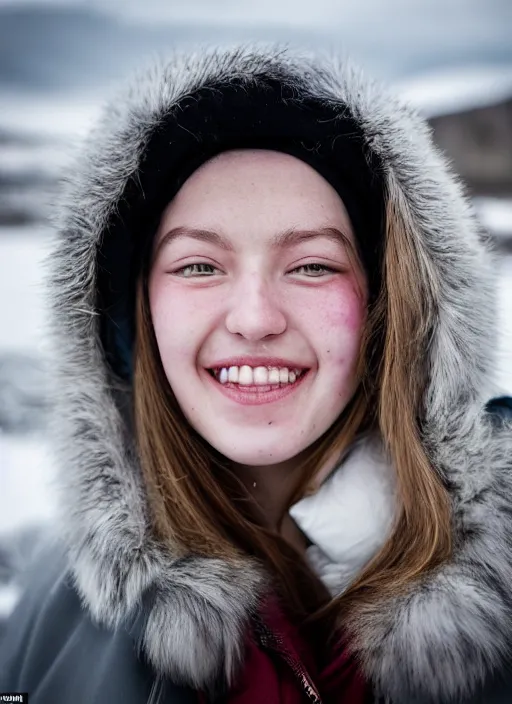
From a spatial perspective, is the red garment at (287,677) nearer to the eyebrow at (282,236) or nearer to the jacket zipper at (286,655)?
the jacket zipper at (286,655)

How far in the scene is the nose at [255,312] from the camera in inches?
33.2

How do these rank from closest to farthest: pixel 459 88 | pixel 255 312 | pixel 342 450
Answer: pixel 255 312 → pixel 342 450 → pixel 459 88

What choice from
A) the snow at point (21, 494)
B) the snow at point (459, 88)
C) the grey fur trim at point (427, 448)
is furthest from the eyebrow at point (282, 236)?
the snow at point (21, 494)

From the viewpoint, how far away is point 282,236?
85cm

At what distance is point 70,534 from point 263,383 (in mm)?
400

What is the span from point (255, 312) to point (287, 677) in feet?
1.75

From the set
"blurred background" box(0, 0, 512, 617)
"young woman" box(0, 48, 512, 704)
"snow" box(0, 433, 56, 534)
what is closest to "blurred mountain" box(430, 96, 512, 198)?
"blurred background" box(0, 0, 512, 617)

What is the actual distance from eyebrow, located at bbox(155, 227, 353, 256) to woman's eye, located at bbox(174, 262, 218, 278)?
0.16ft

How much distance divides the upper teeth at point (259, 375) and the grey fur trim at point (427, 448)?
0.21m

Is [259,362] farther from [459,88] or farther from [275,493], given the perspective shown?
[459,88]

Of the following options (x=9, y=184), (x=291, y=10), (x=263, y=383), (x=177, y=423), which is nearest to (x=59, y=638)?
(x=177, y=423)

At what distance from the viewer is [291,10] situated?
3.76ft

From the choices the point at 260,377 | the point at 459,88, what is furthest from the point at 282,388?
the point at 459,88

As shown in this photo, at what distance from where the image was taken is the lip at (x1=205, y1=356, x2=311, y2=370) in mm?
890
